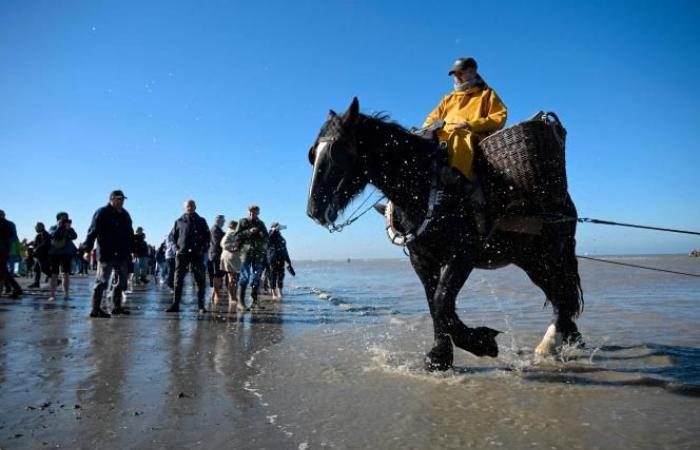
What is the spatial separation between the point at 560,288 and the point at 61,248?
12826 millimetres

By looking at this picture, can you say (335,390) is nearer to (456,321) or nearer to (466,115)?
(456,321)

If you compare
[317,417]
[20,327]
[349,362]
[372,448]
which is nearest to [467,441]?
[372,448]

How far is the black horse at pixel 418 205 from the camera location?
145 inches

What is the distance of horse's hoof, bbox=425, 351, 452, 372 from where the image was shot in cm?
398

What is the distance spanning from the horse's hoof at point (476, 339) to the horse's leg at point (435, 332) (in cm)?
17

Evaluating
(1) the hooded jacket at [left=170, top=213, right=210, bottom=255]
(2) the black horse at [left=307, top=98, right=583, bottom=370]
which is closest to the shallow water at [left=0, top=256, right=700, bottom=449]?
(2) the black horse at [left=307, top=98, right=583, bottom=370]

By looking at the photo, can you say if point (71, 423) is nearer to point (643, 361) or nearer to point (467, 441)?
point (467, 441)

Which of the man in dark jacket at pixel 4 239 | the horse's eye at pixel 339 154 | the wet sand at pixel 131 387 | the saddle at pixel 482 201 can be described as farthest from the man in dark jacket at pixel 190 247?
the horse's eye at pixel 339 154

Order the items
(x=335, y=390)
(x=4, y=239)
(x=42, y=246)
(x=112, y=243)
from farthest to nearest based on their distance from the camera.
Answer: (x=42, y=246) < (x=4, y=239) < (x=112, y=243) < (x=335, y=390)

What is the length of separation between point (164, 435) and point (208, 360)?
85.0 inches

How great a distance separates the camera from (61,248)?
12.8 meters

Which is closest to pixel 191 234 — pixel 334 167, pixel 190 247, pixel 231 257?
pixel 190 247

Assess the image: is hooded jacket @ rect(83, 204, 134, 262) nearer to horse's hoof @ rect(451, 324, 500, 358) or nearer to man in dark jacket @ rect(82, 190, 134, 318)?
man in dark jacket @ rect(82, 190, 134, 318)

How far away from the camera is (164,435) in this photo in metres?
2.56
